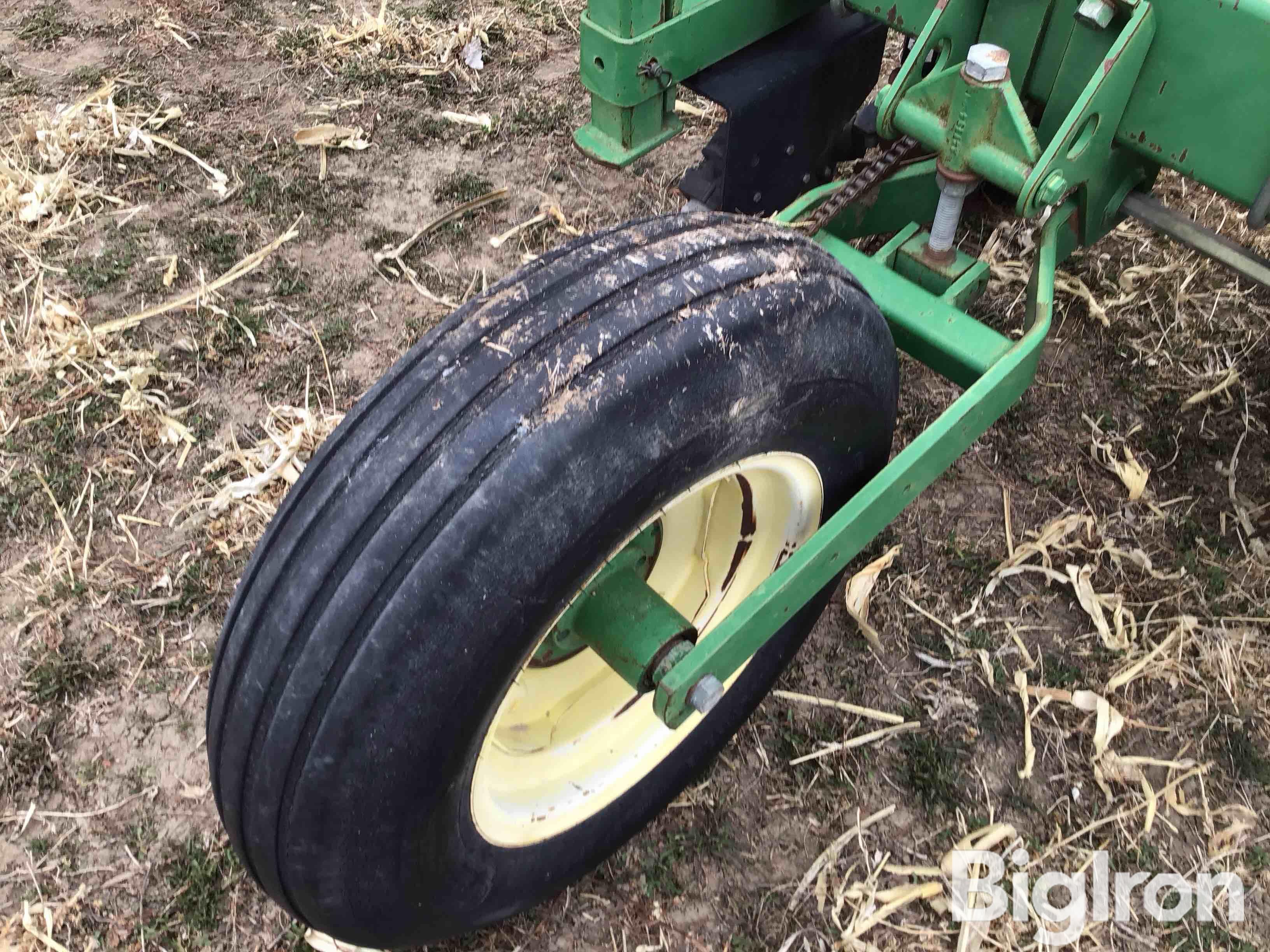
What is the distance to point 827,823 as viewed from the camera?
7.90 ft

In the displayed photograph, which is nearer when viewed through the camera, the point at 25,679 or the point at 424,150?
the point at 25,679

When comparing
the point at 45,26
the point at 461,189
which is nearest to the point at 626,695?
the point at 461,189

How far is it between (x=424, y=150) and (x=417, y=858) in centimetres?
313

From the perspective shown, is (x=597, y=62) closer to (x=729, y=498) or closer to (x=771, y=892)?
(x=729, y=498)

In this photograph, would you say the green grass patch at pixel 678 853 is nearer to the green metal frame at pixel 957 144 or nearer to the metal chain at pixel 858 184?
the green metal frame at pixel 957 144

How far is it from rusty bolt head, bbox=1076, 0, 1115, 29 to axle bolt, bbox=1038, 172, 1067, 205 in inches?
11.3

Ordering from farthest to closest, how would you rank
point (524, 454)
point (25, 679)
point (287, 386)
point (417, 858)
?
point (287, 386) < point (25, 679) < point (417, 858) < point (524, 454)

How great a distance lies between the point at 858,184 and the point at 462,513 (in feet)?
4.75

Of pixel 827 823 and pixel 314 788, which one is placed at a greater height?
pixel 314 788

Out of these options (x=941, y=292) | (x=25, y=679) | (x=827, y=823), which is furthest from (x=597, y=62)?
(x=25, y=679)

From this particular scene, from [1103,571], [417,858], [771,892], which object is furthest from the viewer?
[1103,571]

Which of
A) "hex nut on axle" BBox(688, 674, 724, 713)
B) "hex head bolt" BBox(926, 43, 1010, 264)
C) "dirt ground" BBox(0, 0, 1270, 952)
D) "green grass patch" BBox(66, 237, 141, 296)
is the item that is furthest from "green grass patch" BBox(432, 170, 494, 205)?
"hex nut on axle" BBox(688, 674, 724, 713)

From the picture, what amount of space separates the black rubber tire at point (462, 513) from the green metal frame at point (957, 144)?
0.98 ft

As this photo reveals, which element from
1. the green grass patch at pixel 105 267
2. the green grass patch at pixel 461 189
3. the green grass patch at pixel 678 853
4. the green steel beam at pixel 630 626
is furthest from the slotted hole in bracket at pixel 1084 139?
the green grass patch at pixel 105 267
